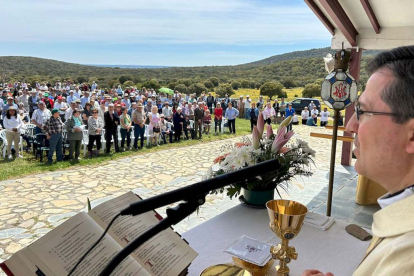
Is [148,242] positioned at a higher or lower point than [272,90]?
lower

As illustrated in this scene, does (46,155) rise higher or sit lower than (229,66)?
lower

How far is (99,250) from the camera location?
121 centimetres

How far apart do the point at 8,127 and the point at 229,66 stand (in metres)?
76.4

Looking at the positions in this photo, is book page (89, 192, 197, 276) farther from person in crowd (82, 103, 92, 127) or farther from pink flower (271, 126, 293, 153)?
person in crowd (82, 103, 92, 127)

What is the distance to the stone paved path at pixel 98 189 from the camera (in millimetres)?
5137

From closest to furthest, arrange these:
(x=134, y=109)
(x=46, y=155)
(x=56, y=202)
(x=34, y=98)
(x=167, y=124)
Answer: (x=56, y=202)
(x=46, y=155)
(x=134, y=109)
(x=167, y=124)
(x=34, y=98)

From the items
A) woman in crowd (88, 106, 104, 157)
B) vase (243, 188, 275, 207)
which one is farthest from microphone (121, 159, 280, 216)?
woman in crowd (88, 106, 104, 157)

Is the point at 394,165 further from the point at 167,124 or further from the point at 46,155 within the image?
the point at 167,124

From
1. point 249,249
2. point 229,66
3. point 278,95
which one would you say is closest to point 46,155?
point 249,249

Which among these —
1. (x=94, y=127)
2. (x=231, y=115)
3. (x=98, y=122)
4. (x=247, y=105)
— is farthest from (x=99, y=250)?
(x=247, y=105)

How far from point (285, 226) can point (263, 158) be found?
873 mm

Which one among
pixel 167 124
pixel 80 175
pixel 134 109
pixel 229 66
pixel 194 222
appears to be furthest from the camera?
pixel 229 66

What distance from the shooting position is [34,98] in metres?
14.1

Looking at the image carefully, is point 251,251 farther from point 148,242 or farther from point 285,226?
point 148,242
